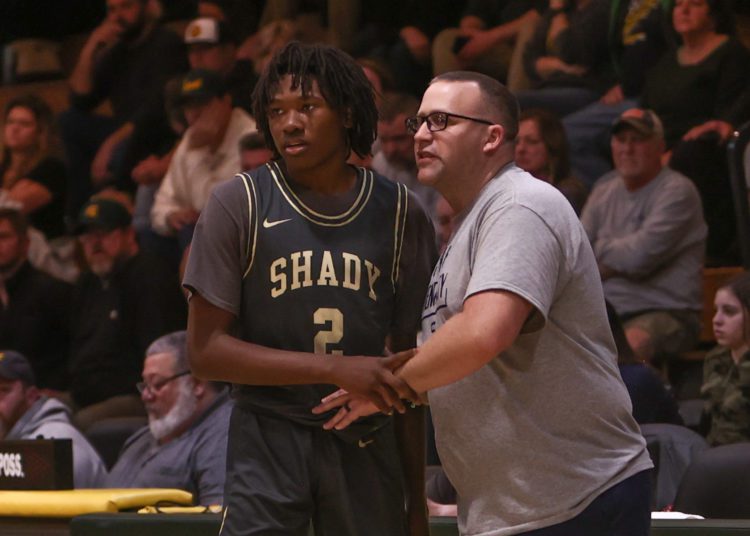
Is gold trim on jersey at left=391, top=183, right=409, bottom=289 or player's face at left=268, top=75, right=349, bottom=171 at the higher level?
player's face at left=268, top=75, right=349, bottom=171

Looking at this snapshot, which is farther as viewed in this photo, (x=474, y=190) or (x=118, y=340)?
(x=118, y=340)

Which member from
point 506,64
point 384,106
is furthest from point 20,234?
point 506,64

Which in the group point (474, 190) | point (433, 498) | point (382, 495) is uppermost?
point (474, 190)

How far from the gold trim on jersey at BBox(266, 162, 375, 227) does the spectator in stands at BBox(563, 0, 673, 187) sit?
4110mm

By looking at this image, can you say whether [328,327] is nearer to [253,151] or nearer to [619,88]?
[253,151]

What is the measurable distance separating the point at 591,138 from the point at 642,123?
660 mm

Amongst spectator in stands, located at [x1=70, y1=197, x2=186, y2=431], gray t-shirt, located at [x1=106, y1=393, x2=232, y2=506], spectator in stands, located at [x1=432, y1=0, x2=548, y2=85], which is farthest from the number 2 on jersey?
spectator in stands, located at [x1=432, y1=0, x2=548, y2=85]

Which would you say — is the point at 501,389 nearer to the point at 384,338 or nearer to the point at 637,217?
the point at 384,338

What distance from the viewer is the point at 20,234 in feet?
27.2

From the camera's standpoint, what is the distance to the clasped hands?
2887 mm

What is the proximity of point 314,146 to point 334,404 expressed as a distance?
588mm

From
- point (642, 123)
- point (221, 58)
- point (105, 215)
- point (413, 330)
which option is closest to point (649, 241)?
point (642, 123)

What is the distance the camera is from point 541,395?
2.69 meters

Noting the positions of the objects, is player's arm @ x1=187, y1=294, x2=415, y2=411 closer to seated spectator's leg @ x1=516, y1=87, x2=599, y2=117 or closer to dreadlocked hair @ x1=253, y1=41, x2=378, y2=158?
dreadlocked hair @ x1=253, y1=41, x2=378, y2=158
